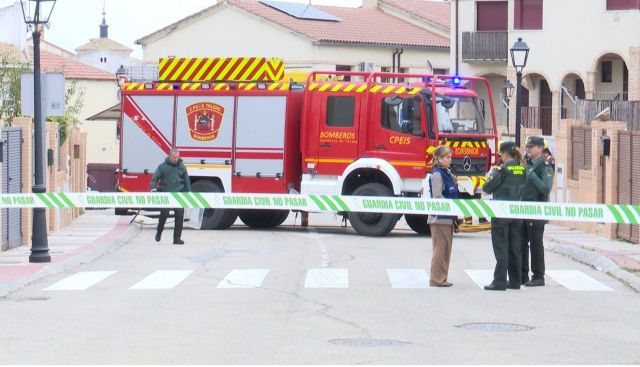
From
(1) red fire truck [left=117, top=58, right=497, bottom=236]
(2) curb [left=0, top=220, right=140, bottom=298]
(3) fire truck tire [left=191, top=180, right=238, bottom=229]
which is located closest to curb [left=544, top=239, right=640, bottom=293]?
(1) red fire truck [left=117, top=58, right=497, bottom=236]

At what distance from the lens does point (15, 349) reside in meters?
11.9

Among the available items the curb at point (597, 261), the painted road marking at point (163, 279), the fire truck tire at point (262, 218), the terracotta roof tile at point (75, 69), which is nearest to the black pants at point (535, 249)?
the curb at point (597, 261)

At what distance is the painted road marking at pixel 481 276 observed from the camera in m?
18.0

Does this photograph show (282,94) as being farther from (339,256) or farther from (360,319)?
(360,319)

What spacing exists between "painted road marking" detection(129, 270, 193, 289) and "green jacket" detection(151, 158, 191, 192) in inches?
215

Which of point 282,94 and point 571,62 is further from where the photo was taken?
point 571,62

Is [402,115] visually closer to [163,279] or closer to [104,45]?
[163,279]

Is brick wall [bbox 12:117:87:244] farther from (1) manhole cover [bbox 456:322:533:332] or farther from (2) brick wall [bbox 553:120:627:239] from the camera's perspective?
(1) manhole cover [bbox 456:322:533:332]

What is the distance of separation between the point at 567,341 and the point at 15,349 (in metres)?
4.96

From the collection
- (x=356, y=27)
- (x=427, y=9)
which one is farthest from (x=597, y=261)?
(x=427, y=9)

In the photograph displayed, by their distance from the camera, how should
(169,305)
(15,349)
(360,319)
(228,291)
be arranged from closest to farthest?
(15,349), (360,319), (169,305), (228,291)

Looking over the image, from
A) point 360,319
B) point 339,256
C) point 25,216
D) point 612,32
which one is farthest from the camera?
point 612,32

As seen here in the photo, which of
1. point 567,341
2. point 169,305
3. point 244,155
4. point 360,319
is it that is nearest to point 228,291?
point 169,305

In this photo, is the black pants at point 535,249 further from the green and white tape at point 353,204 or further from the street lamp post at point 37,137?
the street lamp post at point 37,137
